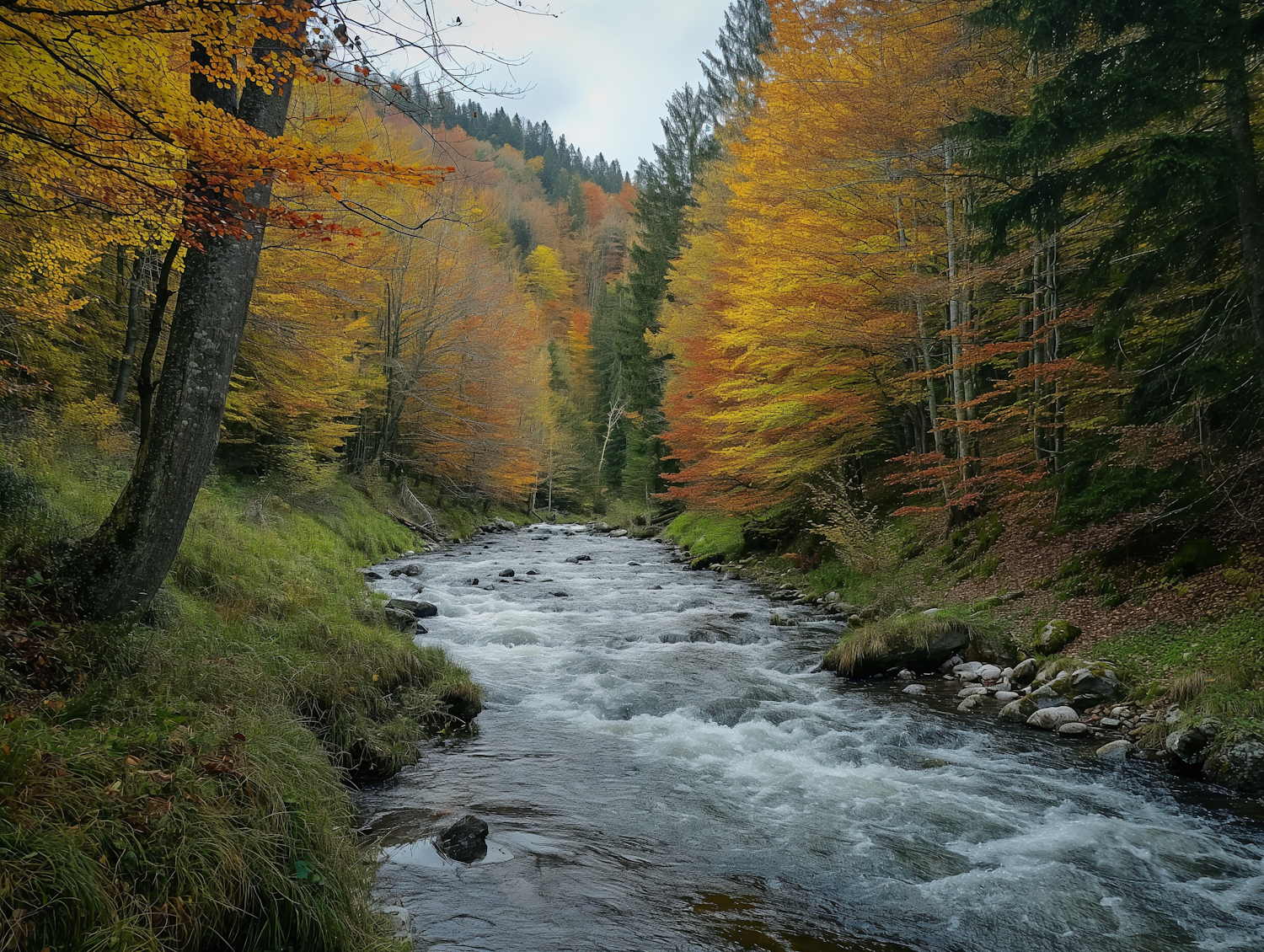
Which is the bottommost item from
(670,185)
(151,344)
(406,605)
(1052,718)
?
(406,605)

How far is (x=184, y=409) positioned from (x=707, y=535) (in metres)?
18.2

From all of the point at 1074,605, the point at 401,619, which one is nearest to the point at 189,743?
the point at 401,619

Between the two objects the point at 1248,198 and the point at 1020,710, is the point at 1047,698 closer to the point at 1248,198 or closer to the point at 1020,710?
the point at 1020,710

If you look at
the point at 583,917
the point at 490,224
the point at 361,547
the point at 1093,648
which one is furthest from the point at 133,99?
the point at 490,224

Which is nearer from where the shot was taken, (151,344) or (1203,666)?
(151,344)

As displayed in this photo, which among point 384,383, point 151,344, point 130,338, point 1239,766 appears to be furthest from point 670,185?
point 1239,766

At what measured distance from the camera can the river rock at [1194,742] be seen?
5695mm

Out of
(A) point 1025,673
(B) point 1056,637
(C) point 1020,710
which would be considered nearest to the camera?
(C) point 1020,710

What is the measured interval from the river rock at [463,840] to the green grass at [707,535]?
14890 mm

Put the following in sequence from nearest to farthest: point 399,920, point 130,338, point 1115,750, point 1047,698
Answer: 1. point 399,920
2. point 1115,750
3. point 1047,698
4. point 130,338

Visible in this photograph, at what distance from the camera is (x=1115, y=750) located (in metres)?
6.16

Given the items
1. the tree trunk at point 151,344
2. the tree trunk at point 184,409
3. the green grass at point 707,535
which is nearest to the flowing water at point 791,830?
the tree trunk at point 184,409

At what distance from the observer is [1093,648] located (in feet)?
25.4

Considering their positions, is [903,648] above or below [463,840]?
above
